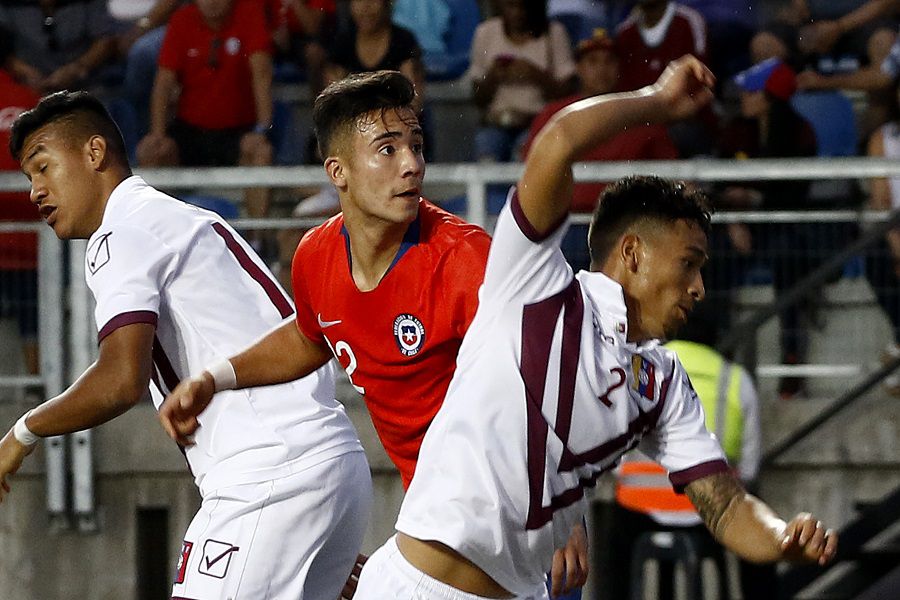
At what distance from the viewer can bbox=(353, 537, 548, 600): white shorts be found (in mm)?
3893

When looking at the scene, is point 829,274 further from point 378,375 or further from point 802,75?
point 378,375

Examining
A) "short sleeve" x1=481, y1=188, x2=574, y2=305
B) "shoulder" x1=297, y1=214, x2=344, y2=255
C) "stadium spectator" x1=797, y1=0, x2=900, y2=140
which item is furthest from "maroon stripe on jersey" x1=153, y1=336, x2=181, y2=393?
"stadium spectator" x1=797, y1=0, x2=900, y2=140

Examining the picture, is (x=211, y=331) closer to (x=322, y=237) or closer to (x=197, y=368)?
(x=197, y=368)

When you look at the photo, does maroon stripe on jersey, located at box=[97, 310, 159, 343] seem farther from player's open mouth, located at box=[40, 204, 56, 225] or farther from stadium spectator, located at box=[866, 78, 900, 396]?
stadium spectator, located at box=[866, 78, 900, 396]

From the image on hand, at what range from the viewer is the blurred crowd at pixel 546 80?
832cm

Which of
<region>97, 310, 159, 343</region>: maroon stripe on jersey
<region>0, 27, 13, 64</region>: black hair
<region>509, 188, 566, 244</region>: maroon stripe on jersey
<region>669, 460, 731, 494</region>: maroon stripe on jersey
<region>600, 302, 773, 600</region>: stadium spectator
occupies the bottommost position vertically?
<region>600, 302, 773, 600</region>: stadium spectator

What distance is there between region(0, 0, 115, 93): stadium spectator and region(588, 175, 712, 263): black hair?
691 cm

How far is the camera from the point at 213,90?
9398mm

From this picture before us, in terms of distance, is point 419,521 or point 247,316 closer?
point 419,521

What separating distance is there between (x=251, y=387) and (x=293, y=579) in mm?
678

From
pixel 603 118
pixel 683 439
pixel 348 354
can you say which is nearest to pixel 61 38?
A: pixel 348 354

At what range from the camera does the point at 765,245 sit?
8289 mm

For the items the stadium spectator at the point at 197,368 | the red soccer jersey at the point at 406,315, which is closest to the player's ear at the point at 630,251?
the red soccer jersey at the point at 406,315

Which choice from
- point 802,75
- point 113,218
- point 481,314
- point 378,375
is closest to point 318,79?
point 802,75
